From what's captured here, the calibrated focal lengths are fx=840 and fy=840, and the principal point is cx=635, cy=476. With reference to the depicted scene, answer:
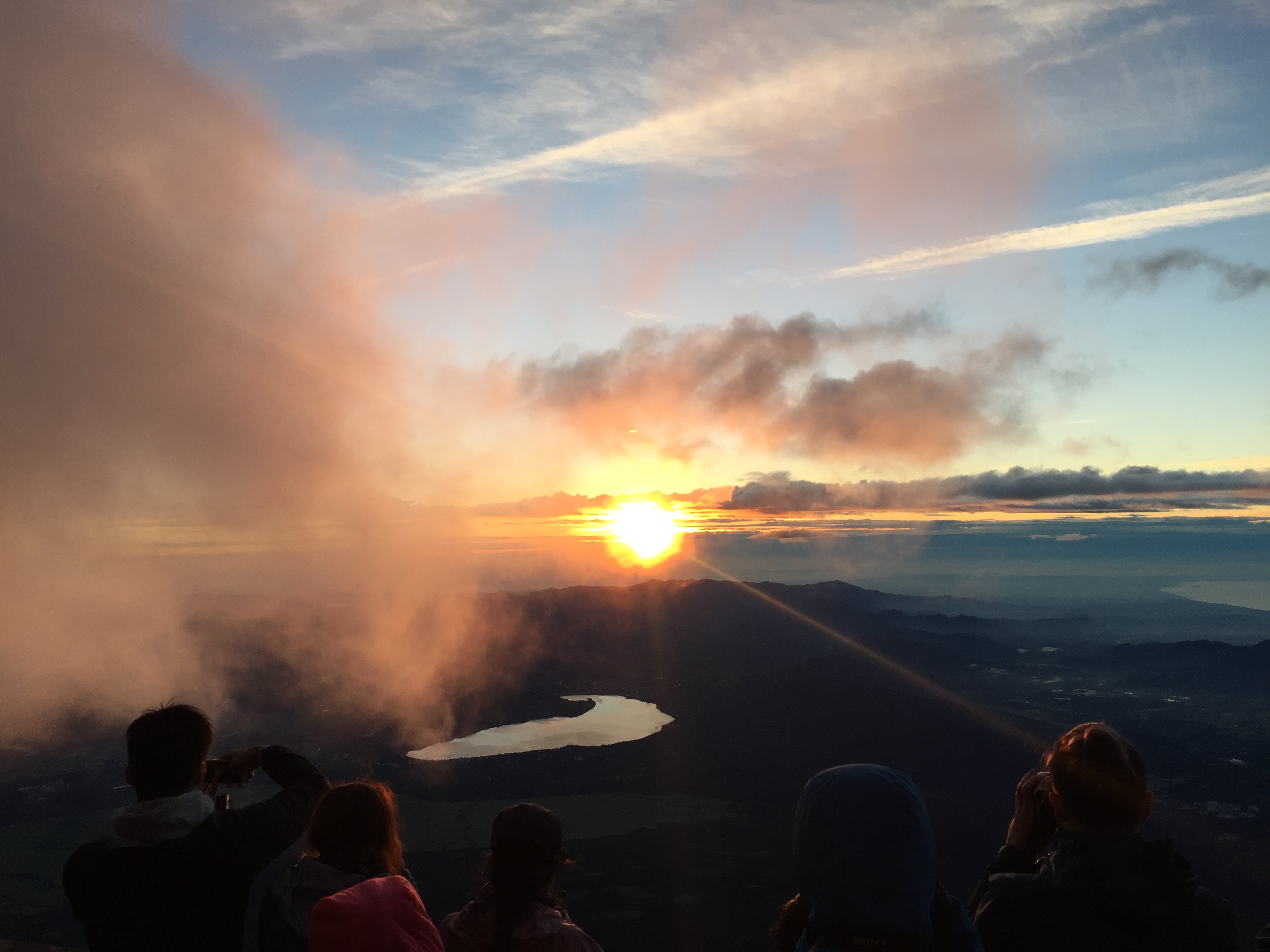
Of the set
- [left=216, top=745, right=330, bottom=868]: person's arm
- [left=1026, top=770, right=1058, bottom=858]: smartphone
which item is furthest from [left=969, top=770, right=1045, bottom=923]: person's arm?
[left=216, top=745, right=330, bottom=868]: person's arm

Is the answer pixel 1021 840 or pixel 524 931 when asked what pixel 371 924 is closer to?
pixel 524 931

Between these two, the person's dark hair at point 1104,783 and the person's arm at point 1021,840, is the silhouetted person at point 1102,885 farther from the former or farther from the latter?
the person's arm at point 1021,840

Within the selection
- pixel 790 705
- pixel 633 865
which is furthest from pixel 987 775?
pixel 633 865

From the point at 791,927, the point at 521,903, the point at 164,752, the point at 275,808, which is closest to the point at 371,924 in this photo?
the point at 521,903

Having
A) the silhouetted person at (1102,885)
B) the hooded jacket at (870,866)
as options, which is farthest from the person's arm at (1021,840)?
the hooded jacket at (870,866)

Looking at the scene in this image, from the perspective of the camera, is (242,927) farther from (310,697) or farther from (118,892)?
(310,697)

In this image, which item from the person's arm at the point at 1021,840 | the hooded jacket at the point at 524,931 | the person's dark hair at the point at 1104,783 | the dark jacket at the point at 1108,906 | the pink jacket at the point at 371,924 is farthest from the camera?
the person's arm at the point at 1021,840

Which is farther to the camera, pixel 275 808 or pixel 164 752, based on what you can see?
pixel 275 808
